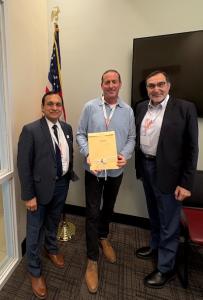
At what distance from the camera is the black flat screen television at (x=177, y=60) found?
2.08m

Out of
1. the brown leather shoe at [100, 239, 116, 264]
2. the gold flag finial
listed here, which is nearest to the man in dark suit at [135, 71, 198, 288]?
the brown leather shoe at [100, 239, 116, 264]

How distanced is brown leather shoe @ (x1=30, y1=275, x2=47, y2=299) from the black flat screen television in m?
2.09

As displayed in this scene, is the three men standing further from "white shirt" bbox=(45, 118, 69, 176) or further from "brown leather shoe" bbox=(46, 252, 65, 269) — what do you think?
"brown leather shoe" bbox=(46, 252, 65, 269)

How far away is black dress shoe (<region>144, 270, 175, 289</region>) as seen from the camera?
6.08ft

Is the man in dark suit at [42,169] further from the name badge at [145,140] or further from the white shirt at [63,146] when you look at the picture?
the name badge at [145,140]

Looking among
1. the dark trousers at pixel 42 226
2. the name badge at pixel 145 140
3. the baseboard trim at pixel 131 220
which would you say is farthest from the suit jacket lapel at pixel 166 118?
the baseboard trim at pixel 131 220

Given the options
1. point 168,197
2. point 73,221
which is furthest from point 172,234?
point 73,221

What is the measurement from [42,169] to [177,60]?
65.6 inches

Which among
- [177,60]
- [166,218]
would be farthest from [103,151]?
[177,60]

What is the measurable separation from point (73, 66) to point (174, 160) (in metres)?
1.64

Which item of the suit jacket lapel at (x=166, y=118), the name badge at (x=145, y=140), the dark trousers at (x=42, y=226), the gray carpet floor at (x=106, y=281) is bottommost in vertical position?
the gray carpet floor at (x=106, y=281)

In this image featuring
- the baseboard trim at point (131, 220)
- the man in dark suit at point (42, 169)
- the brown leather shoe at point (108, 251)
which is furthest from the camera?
the baseboard trim at point (131, 220)

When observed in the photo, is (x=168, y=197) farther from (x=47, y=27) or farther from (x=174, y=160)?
(x=47, y=27)

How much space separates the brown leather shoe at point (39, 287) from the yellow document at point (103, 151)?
3.36ft
